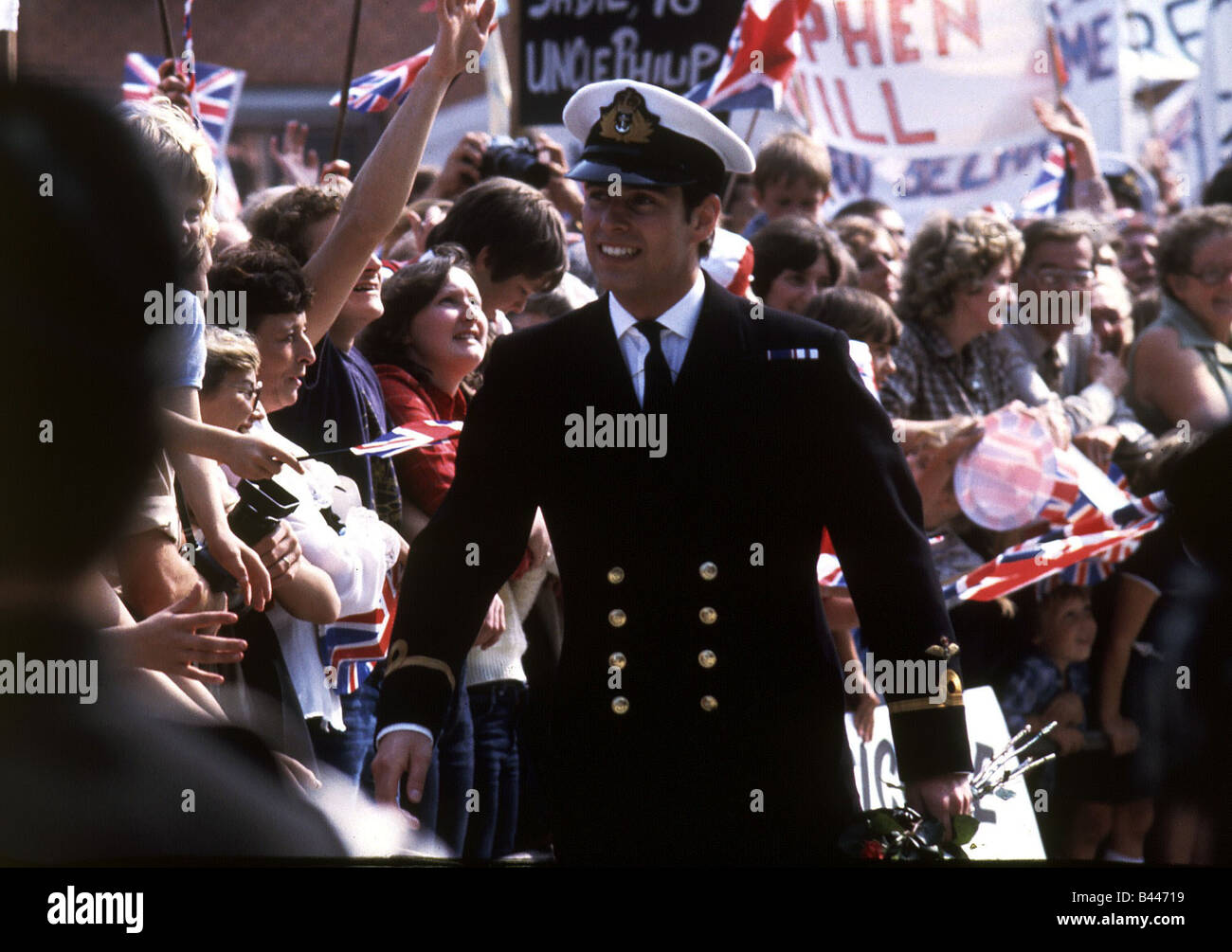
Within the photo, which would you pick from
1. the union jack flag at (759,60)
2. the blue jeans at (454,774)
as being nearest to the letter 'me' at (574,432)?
the blue jeans at (454,774)

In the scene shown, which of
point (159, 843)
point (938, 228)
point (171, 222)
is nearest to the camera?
point (171, 222)

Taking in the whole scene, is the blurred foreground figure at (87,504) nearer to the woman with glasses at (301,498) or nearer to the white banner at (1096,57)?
the woman with glasses at (301,498)

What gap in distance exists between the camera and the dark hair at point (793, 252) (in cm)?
612

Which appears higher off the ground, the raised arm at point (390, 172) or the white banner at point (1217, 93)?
the white banner at point (1217, 93)

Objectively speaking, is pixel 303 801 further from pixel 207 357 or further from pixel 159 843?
pixel 207 357

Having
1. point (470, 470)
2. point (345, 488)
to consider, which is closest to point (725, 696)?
point (470, 470)

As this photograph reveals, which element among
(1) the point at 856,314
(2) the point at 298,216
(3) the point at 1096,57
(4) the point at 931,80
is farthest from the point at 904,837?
(3) the point at 1096,57

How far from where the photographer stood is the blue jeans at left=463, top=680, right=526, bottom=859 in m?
4.97

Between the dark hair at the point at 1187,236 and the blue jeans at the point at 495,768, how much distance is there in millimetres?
2874

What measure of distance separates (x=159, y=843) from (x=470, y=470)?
87.2 inches

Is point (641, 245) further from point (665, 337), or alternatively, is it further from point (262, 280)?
point (262, 280)

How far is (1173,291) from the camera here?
641 cm
